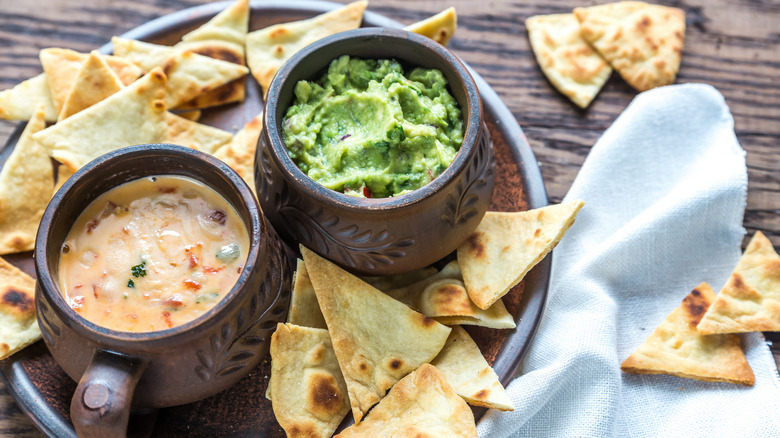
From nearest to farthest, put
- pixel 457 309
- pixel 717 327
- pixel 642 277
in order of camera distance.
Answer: pixel 457 309 < pixel 717 327 < pixel 642 277

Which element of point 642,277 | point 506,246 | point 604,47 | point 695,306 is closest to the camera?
point 506,246

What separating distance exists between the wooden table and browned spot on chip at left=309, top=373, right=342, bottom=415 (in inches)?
49.0

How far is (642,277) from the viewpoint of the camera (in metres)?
2.82

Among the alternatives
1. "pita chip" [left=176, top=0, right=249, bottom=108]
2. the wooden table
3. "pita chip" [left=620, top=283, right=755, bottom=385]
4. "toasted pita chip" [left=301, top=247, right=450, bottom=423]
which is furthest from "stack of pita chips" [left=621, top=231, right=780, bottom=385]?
"pita chip" [left=176, top=0, right=249, bottom=108]

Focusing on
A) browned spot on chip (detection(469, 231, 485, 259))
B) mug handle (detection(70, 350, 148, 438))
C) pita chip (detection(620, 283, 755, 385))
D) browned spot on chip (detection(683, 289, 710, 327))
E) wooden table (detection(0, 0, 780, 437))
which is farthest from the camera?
wooden table (detection(0, 0, 780, 437))

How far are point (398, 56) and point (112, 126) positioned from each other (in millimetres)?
1029

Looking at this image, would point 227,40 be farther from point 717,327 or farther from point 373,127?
point 717,327

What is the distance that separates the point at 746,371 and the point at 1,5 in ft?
10.9

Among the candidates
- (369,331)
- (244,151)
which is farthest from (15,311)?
(369,331)

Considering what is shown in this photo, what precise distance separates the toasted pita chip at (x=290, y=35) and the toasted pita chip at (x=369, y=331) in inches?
35.4

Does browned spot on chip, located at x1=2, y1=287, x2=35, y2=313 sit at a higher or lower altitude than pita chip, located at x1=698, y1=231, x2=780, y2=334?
lower

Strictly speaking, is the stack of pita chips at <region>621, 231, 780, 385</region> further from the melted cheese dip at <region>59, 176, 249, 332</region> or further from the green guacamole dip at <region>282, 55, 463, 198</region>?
the melted cheese dip at <region>59, 176, 249, 332</region>

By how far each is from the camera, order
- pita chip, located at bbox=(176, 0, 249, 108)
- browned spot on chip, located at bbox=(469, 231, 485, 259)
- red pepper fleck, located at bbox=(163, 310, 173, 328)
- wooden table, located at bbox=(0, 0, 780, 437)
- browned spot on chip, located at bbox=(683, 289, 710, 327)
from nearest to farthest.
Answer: red pepper fleck, located at bbox=(163, 310, 173, 328) → browned spot on chip, located at bbox=(469, 231, 485, 259) → browned spot on chip, located at bbox=(683, 289, 710, 327) → pita chip, located at bbox=(176, 0, 249, 108) → wooden table, located at bbox=(0, 0, 780, 437)

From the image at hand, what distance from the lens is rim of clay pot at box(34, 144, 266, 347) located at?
76.4 inches
